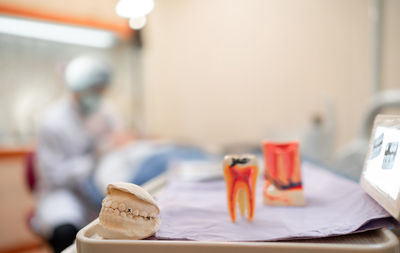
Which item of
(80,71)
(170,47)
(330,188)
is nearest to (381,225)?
(330,188)

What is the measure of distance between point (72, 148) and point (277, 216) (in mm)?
1592

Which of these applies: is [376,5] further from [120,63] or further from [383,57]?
[120,63]

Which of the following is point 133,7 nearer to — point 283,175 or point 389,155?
point 283,175

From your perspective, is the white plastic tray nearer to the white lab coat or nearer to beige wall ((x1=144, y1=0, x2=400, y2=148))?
the white lab coat

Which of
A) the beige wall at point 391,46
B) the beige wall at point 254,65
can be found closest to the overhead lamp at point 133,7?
the beige wall at point 254,65

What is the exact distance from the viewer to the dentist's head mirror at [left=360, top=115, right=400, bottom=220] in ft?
1.52

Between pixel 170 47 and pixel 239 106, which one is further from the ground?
pixel 170 47

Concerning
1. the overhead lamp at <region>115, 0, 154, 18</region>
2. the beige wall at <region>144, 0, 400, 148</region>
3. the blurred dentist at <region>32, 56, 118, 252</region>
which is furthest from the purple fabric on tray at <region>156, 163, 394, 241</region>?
the beige wall at <region>144, 0, 400, 148</region>

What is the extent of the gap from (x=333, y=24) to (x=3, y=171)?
2562mm

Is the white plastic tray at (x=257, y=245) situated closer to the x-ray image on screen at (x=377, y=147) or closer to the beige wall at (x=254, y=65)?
the x-ray image on screen at (x=377, y=147)

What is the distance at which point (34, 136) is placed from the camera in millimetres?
2781

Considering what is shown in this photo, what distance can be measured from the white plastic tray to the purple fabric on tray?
0.04ft

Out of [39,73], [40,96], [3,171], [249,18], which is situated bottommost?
[3,171]

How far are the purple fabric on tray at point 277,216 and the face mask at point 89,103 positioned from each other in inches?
55.1
